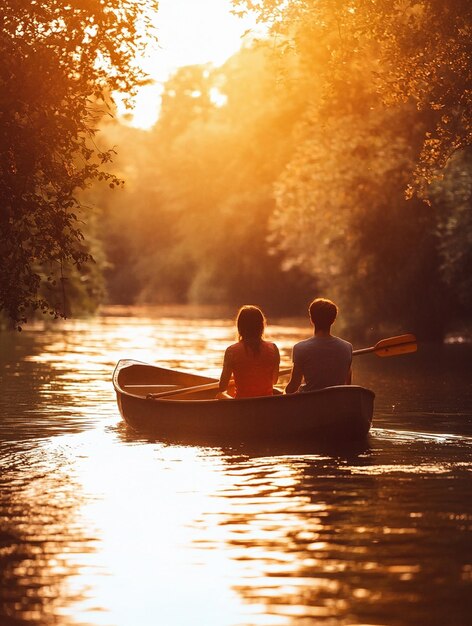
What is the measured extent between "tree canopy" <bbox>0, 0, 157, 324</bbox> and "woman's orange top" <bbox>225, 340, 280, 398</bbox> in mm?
1922

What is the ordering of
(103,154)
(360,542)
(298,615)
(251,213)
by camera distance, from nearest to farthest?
(298,615) → (360,542) → (103,154) → (251,213)

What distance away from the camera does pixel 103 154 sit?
14.5 m

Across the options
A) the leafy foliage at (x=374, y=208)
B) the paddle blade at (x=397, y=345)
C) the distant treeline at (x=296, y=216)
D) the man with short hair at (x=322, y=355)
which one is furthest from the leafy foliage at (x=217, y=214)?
the man with short hair at (x=322, y=355)

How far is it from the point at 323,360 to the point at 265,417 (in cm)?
85

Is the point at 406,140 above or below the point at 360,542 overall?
above

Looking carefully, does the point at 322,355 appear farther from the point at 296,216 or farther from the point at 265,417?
the point at 296,216

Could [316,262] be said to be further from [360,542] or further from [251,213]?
[360,542]

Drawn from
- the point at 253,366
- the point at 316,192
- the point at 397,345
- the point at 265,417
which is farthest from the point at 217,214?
the point at 265,417

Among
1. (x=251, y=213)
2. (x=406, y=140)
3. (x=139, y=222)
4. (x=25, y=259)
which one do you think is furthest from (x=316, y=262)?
(x=139, y=222)

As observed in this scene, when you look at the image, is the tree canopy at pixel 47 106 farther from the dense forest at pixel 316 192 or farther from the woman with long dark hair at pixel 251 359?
the woman with long dark hair at pixel 251 359

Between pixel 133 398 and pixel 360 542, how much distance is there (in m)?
7.11

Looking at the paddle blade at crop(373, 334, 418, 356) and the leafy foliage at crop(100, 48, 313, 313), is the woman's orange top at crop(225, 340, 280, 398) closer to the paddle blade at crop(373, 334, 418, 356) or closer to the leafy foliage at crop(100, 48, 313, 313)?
the paddle blade at crop(373, 334, 418, 356)

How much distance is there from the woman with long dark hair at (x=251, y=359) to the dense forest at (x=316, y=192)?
1.87 m

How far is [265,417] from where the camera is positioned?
14344mm
